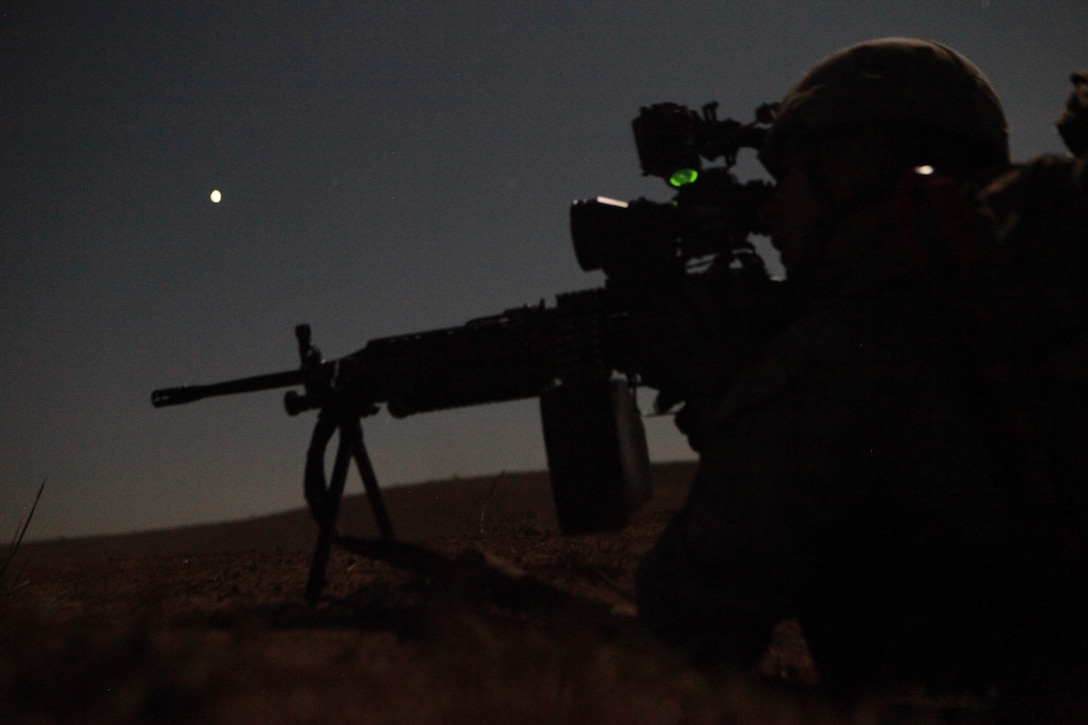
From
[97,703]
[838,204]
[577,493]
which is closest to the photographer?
[97,703]

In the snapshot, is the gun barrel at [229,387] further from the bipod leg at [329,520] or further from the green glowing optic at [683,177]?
the green glowing optic at [683,177]

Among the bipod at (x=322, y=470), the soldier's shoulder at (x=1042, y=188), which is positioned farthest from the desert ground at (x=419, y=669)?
the soldier's shoulder at (x=1042, y=188)

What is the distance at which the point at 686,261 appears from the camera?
3.29 meters

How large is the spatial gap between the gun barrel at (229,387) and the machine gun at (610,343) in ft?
0.24

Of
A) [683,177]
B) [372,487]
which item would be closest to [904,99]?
[683,177]

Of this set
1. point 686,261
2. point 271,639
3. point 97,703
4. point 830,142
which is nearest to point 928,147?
point 830,142

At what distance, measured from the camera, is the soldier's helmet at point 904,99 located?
2482 mm

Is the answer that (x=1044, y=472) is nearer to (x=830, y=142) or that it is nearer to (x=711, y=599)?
(x=711, y=599)

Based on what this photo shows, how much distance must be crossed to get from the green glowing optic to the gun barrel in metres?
2.00

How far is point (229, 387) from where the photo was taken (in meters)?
4.24

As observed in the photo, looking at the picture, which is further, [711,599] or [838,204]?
[838,204]

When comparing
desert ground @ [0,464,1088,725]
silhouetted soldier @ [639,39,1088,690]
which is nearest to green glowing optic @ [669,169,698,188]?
silhouetted soldier @ [639,39,1088,690]

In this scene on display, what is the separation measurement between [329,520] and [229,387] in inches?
36.3

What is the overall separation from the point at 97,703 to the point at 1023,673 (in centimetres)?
229
